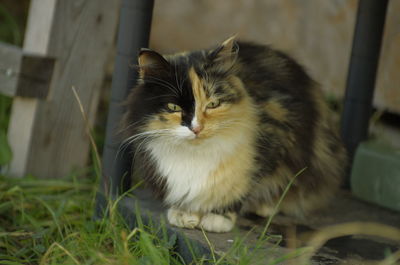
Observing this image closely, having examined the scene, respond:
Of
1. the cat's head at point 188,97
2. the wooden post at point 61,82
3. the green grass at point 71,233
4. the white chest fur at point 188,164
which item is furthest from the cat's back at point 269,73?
the wooden post at point 61,82

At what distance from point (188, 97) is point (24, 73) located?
1.21 m

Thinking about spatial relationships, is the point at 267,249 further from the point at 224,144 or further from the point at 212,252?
the point at 224,144

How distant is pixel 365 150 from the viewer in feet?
9.84

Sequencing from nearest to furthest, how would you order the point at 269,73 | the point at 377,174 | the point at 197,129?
the point at 197,129 → the point at 269,73 → the point at 377,174

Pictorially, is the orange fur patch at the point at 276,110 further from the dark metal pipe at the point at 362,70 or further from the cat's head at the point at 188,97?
the dark metal pipe at the point at 362,70

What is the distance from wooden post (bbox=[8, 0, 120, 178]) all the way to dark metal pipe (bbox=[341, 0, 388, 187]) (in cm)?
125

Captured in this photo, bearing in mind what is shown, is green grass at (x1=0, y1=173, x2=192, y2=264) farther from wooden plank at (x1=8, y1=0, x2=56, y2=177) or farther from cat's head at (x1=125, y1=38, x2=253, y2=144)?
cat's head at (x1=125, y1=38, x2=253, y2=144)

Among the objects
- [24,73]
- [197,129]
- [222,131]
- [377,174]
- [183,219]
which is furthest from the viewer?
A: [24,73]

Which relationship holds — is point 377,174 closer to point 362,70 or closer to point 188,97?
point 362,70

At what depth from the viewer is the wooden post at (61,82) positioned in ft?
10.2

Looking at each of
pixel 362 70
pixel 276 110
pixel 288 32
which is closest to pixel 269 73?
pixel 276 110


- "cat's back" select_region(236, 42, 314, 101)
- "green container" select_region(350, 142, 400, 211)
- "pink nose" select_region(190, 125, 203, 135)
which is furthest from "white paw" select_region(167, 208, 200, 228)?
"green container" select_region(350, 142, 400, 211)

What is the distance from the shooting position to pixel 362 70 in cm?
314

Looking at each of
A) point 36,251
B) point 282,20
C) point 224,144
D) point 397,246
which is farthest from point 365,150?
point 282,20
